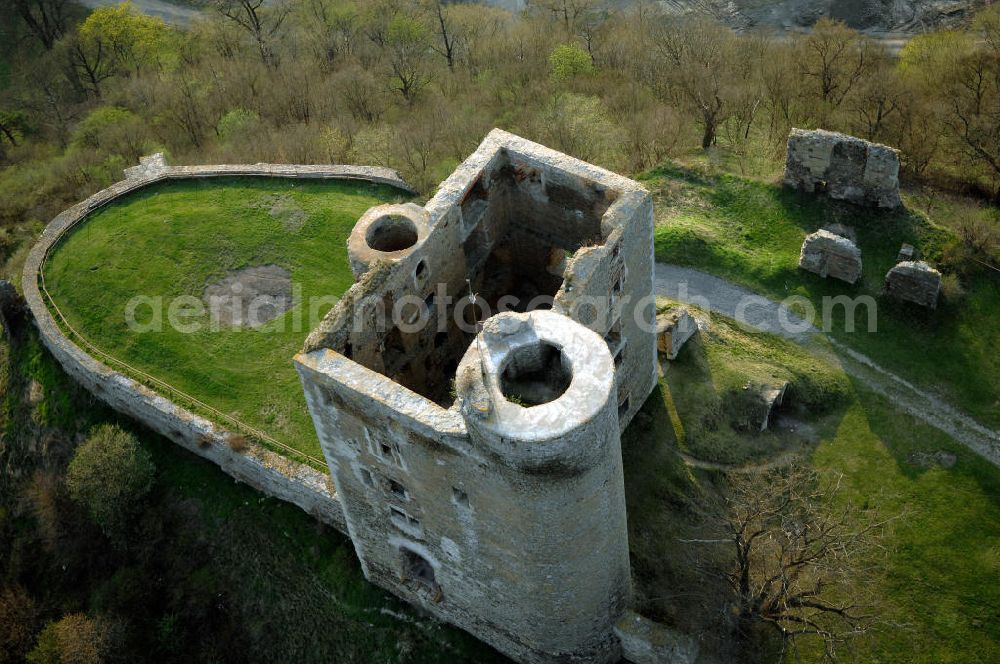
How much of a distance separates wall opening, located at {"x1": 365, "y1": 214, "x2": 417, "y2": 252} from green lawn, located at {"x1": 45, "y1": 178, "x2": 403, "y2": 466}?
9481 mm

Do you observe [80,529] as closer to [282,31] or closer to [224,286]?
[224,286]

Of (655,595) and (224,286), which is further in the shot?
(224,286)

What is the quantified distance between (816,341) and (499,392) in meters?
18.3

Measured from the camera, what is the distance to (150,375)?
114 feet

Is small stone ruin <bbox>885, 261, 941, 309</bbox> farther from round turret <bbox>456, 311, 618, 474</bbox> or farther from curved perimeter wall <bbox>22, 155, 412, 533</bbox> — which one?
curved perimeter wall <bbox>22, 155, 412, 533</bbox>

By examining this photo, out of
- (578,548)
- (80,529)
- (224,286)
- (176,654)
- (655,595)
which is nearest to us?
(578,548)

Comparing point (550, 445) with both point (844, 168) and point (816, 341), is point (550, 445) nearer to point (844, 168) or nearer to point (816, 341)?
point (816, 341)

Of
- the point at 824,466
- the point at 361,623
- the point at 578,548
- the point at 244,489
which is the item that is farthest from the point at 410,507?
the point at 824,466

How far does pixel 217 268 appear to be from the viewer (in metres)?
38.0

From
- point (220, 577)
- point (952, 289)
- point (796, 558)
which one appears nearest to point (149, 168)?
point (220, 577)

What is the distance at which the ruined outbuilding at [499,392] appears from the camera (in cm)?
1959

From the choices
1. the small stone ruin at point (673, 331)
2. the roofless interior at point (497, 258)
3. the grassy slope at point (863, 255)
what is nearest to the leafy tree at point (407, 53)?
the grassy slope at point (863, 255)

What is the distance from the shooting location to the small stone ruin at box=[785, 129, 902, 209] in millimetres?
35438

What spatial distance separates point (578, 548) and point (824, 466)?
455 inches
